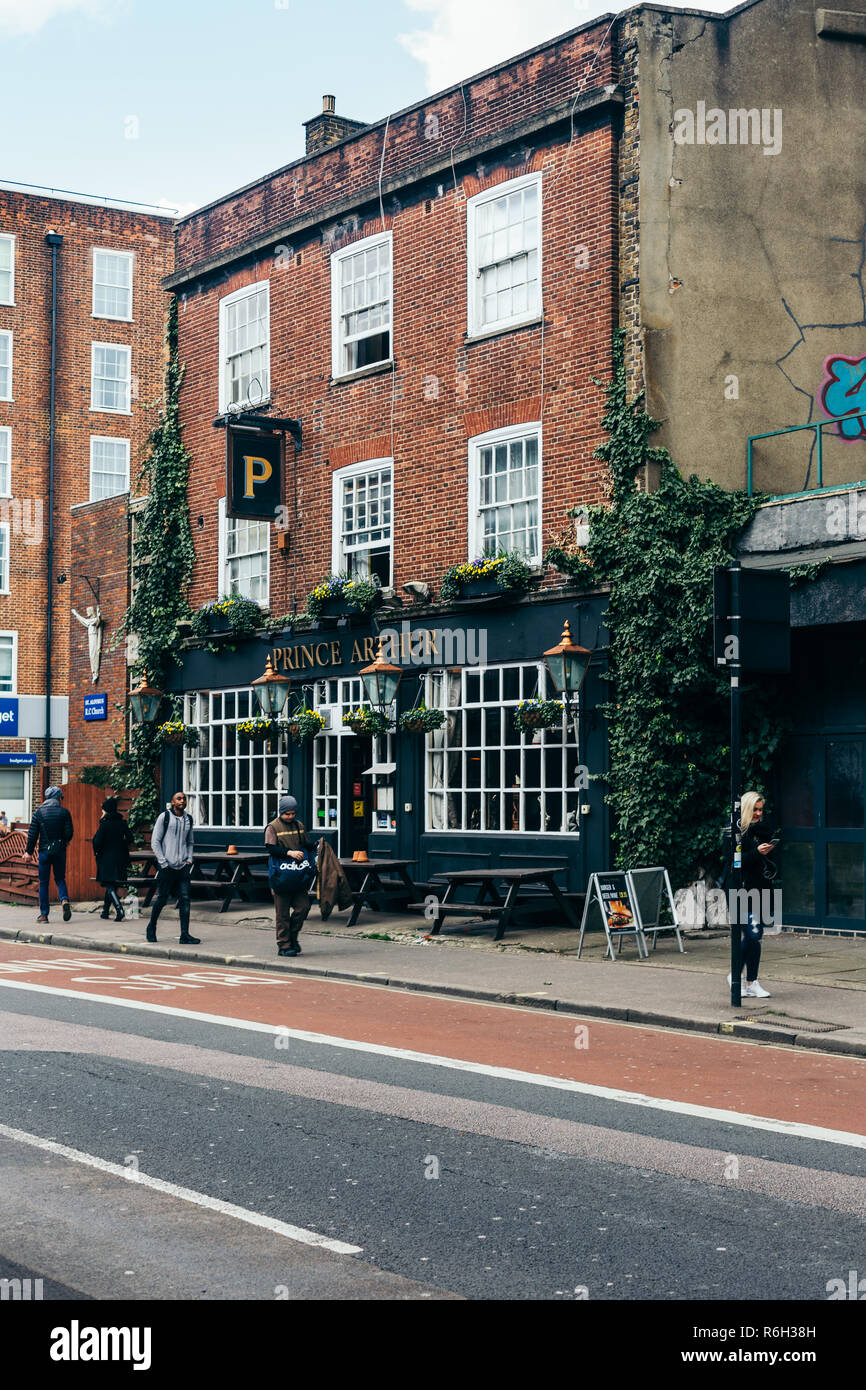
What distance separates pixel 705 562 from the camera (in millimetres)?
17078

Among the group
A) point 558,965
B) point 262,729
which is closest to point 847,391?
point 558,965

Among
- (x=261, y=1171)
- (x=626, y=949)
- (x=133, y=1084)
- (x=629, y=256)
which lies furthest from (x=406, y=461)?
Answer: (x=261, y=1171)

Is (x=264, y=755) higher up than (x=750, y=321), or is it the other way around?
(x=750, y=321)

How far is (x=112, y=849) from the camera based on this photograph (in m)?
20.8

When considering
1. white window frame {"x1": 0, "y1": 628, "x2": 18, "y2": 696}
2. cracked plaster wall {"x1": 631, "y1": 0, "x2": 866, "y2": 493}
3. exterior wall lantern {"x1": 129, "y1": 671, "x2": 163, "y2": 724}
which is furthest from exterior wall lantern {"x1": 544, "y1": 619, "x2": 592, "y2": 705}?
white window frame {"x1": 0, "y1": 628, "x2": 18, "y2": 696}

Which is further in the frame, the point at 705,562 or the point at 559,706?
the point at 559,706

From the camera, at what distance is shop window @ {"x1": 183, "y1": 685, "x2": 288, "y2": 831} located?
78.1 feet

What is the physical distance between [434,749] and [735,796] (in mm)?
8960

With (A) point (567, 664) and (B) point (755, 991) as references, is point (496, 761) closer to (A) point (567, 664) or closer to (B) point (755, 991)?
(A) point (567, 664)

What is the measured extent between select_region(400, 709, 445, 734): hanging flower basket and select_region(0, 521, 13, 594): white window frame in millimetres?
25704

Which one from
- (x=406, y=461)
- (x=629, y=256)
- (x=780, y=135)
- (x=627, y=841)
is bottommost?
(x=627, y=841)

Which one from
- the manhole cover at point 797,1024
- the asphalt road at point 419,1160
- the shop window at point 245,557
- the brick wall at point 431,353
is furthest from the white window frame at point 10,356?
the manhole cover at point 797,1024

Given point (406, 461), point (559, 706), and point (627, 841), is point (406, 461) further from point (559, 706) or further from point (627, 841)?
point (627, 841)
